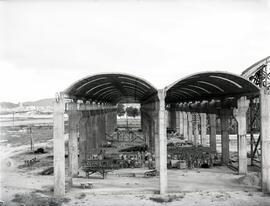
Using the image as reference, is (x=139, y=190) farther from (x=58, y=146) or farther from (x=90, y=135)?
(x=90, y=135)

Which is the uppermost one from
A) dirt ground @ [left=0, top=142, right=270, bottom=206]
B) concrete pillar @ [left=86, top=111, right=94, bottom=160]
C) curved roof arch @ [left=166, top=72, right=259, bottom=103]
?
curved roof arch @ [left=166, top=72, right=259, bottom=103]

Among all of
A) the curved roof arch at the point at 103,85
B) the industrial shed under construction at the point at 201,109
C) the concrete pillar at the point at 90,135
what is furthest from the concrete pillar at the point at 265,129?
the concrete pillar at the point at 90,135

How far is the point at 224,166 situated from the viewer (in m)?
25.0

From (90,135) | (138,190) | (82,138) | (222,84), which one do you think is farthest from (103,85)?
(138,190)

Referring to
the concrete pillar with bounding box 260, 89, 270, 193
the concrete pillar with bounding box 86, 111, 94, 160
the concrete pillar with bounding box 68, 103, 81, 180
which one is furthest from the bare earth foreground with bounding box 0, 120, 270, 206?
the concrete pillar with bounding box 86, 111, 94, 160

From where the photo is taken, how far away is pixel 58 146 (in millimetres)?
16734

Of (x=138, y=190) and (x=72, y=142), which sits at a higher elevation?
(x=72, y=142)

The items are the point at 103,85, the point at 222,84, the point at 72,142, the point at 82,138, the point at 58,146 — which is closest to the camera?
the point at 58,146

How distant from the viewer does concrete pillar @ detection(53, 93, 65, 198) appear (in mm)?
16688

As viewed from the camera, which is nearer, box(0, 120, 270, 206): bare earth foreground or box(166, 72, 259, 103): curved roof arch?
Answer: box(0, 120, 270, 206): bare earth foreground

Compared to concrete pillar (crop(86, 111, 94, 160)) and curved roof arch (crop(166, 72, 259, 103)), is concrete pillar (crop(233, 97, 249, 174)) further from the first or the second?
concrete pillar (crop(86, 111, 94, 160))

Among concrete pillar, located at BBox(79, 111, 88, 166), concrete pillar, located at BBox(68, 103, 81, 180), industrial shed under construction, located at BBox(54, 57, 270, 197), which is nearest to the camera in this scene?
industrial shed under construction, located at BBox(54, 57, 270, 197)

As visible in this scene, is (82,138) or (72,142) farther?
(82,138)

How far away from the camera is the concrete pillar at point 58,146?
16688 millimetres
